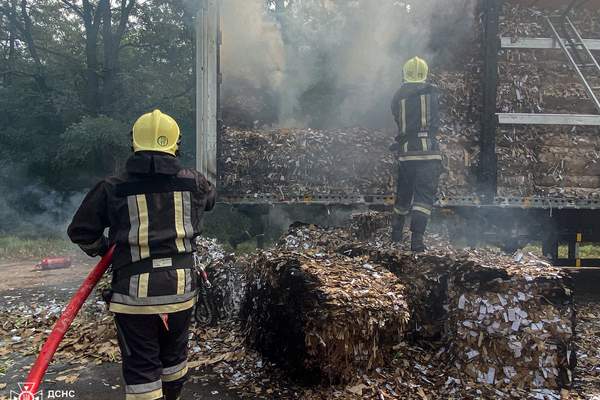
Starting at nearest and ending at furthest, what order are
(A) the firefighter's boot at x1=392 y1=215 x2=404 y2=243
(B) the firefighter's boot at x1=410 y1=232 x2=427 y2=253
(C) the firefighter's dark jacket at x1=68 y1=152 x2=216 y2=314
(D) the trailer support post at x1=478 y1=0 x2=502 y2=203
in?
(C) the firefighter's dark jacket at x1=68 y1=152 x2=216 y2=314 → (B) the firefighter's boot at x1=410 y1=232 x2=427 y2=253 → (A) the firefighter's boot at x1=392 y1=215 x2=404 y2=243 → (D) the trailer support post at x1=478 y1=0 x2=502 y2=203

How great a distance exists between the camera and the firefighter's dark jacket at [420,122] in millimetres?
4078

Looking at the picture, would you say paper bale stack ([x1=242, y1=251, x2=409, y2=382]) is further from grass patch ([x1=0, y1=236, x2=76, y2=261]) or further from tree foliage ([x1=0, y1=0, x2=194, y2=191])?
tree foliage ([x1=0, y1=0, x2=194, y2=191])

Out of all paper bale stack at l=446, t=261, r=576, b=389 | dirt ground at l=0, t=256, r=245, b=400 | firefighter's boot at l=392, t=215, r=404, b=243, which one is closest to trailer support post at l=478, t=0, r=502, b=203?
firefighter's boot at l=392, t=215, r=404, b=243

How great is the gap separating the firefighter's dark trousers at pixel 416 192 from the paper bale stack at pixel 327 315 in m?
0.74

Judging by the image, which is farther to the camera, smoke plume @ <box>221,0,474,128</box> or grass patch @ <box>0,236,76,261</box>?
grass patch @ <box>0,236,76,261</box>

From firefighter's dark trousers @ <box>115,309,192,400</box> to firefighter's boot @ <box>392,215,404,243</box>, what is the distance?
7.64 feet

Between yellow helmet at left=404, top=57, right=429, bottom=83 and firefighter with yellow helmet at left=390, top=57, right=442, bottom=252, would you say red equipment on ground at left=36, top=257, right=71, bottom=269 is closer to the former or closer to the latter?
firefighter with yellow helmet at left=390, top=57, right=442, bottom=252

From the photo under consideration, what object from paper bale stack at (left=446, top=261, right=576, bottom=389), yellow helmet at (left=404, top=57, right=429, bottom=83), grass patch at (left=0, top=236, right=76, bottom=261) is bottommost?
grass patch at (left=0, top=236, right=76, bottom=261)

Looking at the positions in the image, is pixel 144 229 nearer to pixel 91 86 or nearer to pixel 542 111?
pixel 542 111

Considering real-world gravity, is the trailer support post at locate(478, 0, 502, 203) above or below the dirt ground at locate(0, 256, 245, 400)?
above

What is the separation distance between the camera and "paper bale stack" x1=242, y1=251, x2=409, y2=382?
2.88 metres

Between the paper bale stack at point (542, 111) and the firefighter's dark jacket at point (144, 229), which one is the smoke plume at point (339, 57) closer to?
the paper bale stack at point (542, 111)

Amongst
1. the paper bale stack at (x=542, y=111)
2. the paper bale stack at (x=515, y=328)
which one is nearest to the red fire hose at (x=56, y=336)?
the paper bale stack at (x=515, y=328)

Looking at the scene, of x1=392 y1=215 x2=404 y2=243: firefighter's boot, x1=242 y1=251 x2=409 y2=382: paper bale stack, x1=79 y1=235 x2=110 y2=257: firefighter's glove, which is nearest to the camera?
x1=79 y1=235 x2=110 y2=257: firefighter's glove
